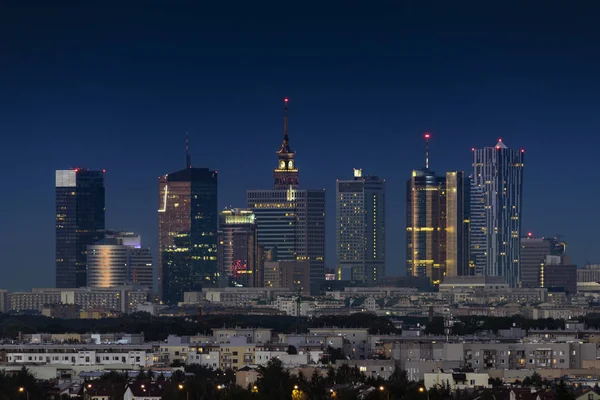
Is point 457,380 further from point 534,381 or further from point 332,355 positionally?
point 332,355

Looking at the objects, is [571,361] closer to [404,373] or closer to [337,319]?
[404,373]

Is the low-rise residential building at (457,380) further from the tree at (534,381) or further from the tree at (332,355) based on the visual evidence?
the tree at (332,355)

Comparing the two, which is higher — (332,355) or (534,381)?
(332,355)

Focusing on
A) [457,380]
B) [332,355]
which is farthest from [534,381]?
[332,355]

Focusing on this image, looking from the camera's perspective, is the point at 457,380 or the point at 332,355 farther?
the point at 332,355

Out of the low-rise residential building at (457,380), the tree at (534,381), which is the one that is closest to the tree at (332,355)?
the tree at (534,381)

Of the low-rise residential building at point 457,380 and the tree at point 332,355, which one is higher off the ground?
the tree at point 332,355

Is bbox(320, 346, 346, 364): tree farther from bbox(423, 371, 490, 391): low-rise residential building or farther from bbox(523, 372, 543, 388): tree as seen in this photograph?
bbox(423, 371, 490, 391): low-rise residential building

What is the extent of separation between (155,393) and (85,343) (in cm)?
4864

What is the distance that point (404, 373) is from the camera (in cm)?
9806

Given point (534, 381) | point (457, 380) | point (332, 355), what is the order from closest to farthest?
point (457, 380), point (534, 381), point (332, 355)

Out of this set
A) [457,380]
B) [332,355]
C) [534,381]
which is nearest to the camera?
[457,380]

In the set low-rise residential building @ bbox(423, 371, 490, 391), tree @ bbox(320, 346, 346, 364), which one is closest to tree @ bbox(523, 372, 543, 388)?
low-rise residential building @ bbox(423, 371, 490, 391)

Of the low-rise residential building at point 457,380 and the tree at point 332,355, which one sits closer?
the low-rise residential building at point 457,380
